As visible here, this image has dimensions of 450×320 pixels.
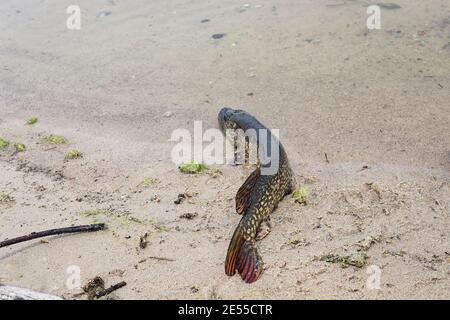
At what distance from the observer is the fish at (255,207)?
3.77 meters

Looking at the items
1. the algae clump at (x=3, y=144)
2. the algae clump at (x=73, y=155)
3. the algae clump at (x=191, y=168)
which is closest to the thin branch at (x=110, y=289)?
the algae clump at (x=191, y=168)

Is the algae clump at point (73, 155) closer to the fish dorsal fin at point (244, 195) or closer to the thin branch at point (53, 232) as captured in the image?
the thin branch at point (53, 232)

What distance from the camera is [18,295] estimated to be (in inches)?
127

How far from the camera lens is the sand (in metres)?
3.86

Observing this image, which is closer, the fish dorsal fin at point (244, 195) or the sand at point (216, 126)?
the sand at point (216, 126)

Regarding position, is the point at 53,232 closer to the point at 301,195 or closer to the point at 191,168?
the point at 191,168

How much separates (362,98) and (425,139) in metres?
1.21

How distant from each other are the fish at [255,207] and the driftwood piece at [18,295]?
1352 millimetres

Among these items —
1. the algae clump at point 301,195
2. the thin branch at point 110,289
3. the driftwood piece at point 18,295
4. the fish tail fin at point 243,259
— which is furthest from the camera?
the algae clump at point 301,195

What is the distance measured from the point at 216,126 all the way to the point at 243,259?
2.87 meters

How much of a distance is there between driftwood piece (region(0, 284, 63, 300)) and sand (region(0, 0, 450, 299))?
376 mm

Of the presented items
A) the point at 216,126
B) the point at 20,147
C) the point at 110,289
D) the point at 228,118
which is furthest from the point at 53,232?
the point at 216,126

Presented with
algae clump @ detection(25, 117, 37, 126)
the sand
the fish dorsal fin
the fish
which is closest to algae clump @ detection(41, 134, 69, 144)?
the sand
